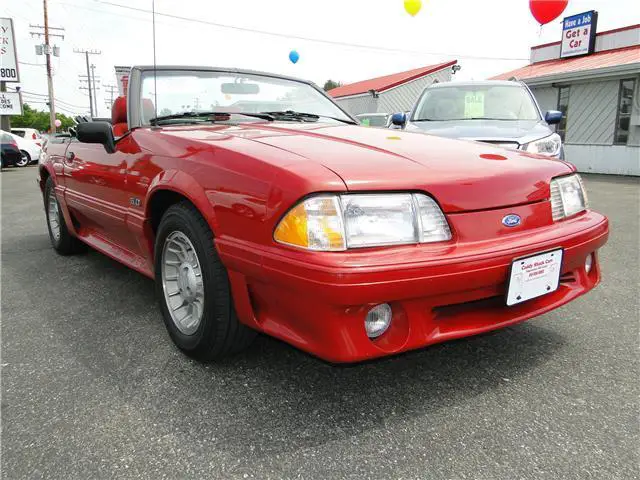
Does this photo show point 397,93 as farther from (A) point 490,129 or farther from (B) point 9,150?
(A) point 490,129

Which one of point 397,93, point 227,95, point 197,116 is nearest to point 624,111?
point 227,95

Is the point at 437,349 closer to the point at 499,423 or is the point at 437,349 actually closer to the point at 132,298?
the point at 499,423

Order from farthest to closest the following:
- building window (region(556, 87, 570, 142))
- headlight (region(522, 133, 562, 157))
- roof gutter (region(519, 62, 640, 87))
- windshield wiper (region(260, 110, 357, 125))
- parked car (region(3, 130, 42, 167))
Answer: parked car (region(3, 130, 42, 167))
building window (region(556, 87, 570, 142))
roof gutter (region(519, 62, 640, 87))
headlight (region(522, 133, 562, 157))
windshield wiper (region(260, 110, 357, 125))

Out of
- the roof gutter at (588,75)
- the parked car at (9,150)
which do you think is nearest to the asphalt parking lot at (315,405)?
the roof gutter at (588,75)

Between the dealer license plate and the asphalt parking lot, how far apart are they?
385mm

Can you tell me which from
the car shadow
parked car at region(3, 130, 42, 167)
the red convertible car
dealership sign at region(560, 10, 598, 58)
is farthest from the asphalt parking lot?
parked car at region(3, 130, 42, 167)

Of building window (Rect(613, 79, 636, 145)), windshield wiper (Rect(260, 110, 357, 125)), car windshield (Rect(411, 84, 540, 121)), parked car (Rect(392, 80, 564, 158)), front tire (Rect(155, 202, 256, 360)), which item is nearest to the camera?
front tire (Rect(155, 202, 256, 360))

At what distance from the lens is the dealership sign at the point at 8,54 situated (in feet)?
62.0

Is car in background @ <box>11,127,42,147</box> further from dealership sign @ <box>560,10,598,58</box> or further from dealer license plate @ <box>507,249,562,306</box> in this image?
dealer license plate @ <box>507,249,562,306</box>

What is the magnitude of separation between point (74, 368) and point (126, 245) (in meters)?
0.88

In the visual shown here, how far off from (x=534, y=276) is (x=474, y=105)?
14.5ft

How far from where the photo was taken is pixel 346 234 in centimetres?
156

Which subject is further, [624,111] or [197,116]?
Answer: [624,111]

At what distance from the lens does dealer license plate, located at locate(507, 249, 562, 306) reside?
1735mm
